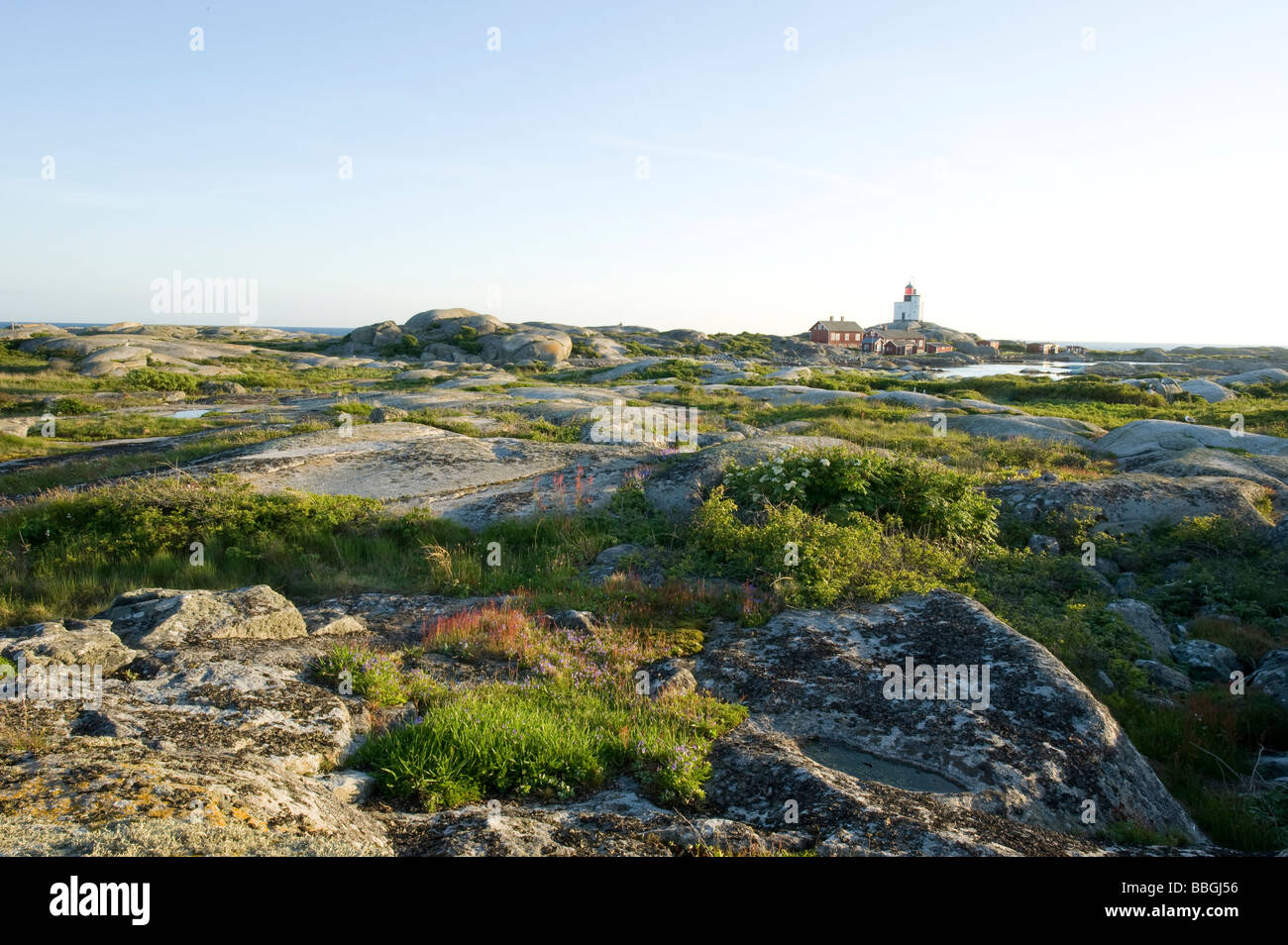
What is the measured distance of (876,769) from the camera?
5223 millimetres

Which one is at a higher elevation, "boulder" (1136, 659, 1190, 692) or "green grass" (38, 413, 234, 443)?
"green grass" (38, 413, 234, 443)

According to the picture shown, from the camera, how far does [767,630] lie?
7652 mm

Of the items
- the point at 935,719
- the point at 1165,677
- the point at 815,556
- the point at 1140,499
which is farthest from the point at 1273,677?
the point at 1140,499

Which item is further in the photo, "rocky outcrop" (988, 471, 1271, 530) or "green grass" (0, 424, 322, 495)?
"green grass" (0, 424, 322, 495)

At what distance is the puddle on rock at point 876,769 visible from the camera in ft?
16.3

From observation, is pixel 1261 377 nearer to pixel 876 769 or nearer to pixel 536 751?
pixel 876 769

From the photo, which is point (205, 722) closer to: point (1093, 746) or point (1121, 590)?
point (1093, 746)

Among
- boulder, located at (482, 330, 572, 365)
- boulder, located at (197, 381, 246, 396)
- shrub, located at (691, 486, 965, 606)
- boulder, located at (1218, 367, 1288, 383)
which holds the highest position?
boulder, located at (482, 330, 572, 365)

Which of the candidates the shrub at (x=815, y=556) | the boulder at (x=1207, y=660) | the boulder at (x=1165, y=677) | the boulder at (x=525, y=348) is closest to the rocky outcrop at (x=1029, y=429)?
the boulder at (x=1207, y=660)

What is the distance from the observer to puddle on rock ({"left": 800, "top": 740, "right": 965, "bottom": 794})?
496 cm

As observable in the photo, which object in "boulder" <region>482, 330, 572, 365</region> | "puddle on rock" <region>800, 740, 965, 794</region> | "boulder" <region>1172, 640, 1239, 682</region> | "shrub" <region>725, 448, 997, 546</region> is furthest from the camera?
"boulder" <region>482, 330, 572, 365</region>

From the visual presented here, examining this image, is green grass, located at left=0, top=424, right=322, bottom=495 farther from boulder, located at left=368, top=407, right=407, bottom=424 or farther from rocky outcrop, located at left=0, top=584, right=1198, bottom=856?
rocky outcrop, located at left=0, top=584, right=1198, bottom=856

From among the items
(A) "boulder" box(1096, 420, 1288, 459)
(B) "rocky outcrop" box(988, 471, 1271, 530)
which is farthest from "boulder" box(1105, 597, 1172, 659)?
(A) "boulder" box(1096, 420, 1288, 459)
